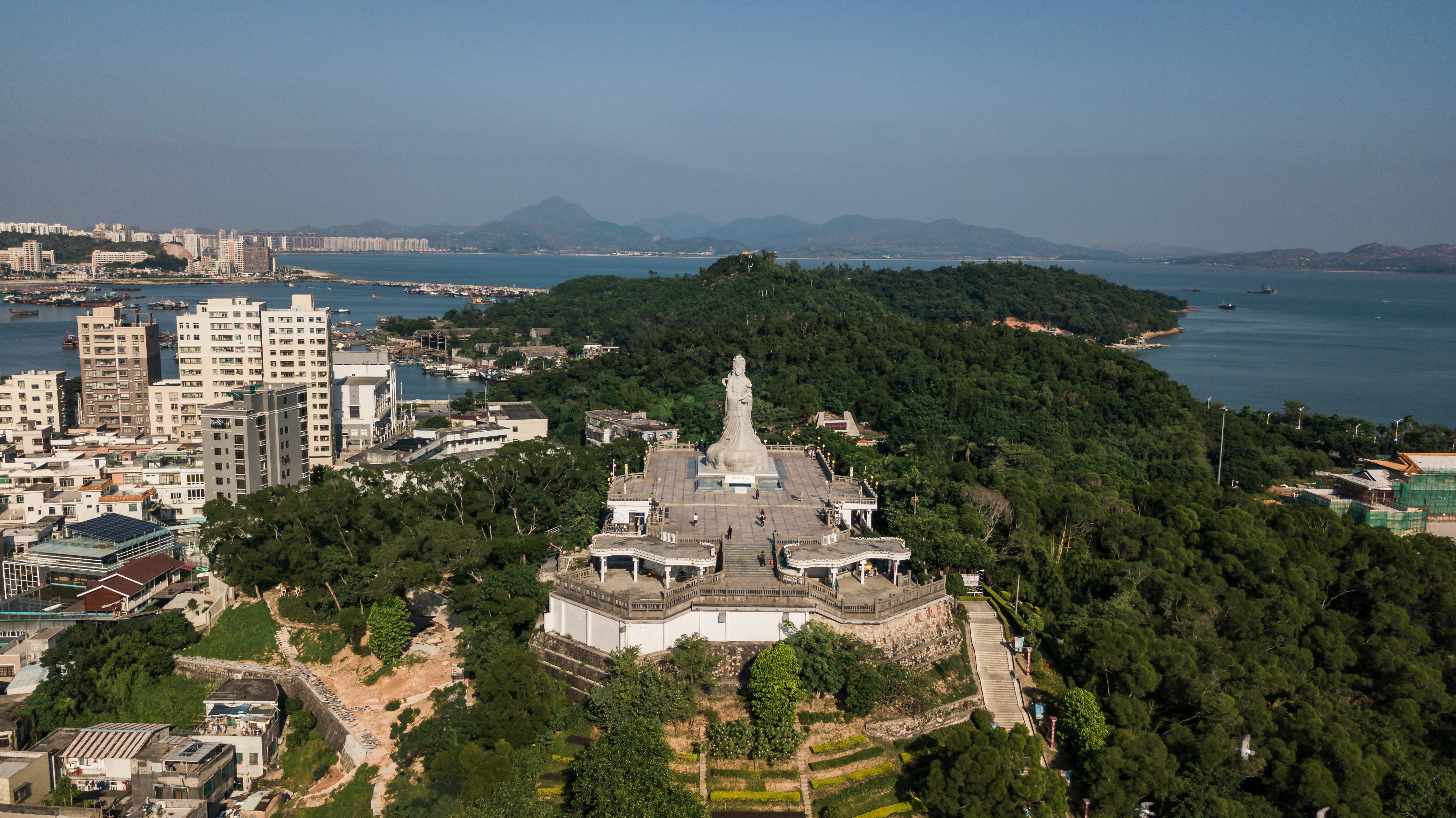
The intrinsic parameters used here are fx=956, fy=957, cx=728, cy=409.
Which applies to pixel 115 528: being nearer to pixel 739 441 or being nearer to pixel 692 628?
pixel 739 441

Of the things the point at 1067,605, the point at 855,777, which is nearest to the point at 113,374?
the point at 855,777

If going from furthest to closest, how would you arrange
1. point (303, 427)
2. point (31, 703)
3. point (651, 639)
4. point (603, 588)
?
point (303, 427) → point (31, 703) → point (603, 588) → point (651, 639)

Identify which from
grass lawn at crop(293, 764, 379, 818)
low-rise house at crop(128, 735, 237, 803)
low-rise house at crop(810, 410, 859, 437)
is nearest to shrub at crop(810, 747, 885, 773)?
grass lawn at crop(293, 764, 379, 818)

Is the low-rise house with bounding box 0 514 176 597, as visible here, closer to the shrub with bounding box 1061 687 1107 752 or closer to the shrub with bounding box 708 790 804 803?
the shrub with bounding box 708 790 804 803

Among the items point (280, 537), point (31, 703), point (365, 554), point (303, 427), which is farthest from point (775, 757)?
point (303, 427)

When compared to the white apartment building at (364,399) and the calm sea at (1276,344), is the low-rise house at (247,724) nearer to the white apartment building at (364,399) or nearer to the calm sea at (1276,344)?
the white apartment building at (364,399)

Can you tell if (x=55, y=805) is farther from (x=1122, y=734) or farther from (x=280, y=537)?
(x=1122, y=734)

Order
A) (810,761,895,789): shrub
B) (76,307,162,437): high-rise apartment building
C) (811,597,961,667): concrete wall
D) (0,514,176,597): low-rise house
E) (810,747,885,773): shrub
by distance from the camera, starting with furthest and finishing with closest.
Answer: (76,307,162,437): high-rise apartment building
(0,514,176,597): low-rise house
(811,597,961,667): concrete wall
(810,747,885,773): shrub
(810,761,895,789): shrub
